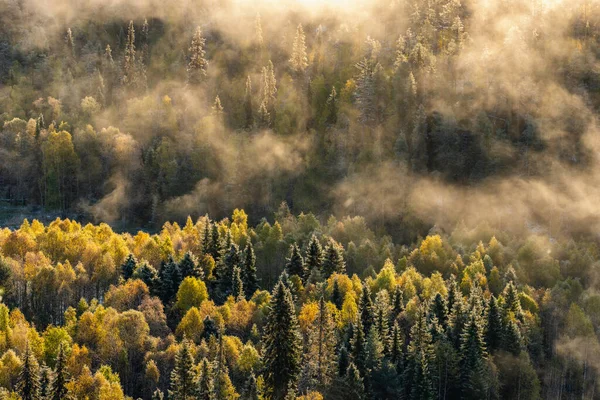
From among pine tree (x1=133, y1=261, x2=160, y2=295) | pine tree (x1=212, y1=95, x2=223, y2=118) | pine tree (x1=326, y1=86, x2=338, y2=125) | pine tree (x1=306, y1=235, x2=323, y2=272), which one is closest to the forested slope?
Answer: pine tree (x1=133, y1=261, x2=160, y2=295)

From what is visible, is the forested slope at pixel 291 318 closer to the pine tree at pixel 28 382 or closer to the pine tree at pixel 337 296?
the pine tree at pixel 28 382

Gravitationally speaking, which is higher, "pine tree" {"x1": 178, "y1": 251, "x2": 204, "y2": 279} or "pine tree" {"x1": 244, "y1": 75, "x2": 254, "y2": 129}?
"pine tree" {"x1": 244, "y1": 75, "x2": 254, "y2": 129}

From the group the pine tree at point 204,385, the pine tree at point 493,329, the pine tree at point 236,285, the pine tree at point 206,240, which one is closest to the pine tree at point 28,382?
the pine tree at point 204,385

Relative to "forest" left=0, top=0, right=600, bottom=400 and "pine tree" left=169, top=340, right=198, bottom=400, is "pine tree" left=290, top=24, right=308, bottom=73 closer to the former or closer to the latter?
"forest" left=0, top=0, right=600, bottom=400

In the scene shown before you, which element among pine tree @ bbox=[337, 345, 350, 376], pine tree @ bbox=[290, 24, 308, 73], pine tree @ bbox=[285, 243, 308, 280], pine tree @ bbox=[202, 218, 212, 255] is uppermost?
pine tree @ bbox=[290, 24, 308, 73]

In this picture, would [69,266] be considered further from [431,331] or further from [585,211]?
[585,211]
